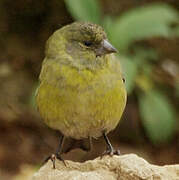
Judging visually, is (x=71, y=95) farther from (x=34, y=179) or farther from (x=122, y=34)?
(x=122, y=34)

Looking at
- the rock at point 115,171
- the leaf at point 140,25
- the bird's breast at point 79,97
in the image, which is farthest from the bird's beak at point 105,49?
the leaf at point 140,25

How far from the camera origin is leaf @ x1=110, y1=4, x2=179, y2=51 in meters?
6.51

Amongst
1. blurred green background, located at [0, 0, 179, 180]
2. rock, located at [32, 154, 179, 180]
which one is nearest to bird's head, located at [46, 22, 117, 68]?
rock, located at [32, 154, 179, 180]

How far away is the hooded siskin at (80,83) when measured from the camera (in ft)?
14.2

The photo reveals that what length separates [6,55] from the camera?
776 centimetres

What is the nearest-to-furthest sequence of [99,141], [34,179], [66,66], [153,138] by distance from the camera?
[34,179], [66,66], [153,138], [99,141]

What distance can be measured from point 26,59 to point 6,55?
0.82 feet

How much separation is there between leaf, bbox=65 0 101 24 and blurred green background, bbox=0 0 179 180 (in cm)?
33

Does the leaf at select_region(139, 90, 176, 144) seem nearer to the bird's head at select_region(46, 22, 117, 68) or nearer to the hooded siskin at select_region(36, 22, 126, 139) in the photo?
the hooded siskin at select_region(36, 22, 126, 139)

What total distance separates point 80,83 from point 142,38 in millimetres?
2700

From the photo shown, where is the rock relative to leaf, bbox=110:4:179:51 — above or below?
below

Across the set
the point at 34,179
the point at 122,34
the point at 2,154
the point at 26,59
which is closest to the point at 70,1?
the point at 122,34

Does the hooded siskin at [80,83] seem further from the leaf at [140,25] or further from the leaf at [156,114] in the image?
the leaf at [156,114]

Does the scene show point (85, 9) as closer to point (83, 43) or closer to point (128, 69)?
point (128, 69)
